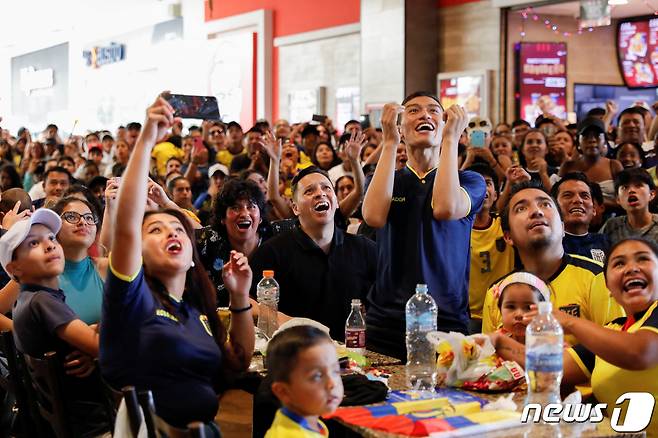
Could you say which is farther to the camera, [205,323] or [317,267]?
[317,267]

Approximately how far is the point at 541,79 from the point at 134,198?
11.4 metres

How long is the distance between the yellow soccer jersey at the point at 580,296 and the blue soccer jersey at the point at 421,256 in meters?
0.21

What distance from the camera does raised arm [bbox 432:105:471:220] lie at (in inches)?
155

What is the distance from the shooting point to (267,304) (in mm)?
4312

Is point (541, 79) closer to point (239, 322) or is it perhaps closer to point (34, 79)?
point (239, 322)

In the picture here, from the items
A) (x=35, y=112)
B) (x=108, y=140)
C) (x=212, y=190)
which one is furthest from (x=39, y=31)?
(x=212, y=190)

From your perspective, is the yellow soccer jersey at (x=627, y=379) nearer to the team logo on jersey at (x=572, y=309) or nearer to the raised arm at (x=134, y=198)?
the team logo on jersey at (x=572, y=309)

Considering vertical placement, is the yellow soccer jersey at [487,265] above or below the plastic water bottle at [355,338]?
above

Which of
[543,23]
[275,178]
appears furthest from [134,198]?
[543,23]

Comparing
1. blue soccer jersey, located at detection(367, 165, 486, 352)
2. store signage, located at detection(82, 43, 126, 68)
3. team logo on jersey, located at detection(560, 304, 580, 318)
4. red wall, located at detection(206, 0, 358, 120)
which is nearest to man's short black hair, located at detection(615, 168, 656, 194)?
blue soccer jersey, located at detection(367, 165, 486, 352)

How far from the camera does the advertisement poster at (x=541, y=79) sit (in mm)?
13147

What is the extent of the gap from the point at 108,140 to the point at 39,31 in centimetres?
1337

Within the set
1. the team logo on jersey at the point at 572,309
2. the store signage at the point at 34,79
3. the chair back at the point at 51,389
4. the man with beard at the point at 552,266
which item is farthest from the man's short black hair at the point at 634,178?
the store signage at the point at 34,79

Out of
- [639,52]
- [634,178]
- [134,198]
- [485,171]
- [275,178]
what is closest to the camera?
[134,198]
